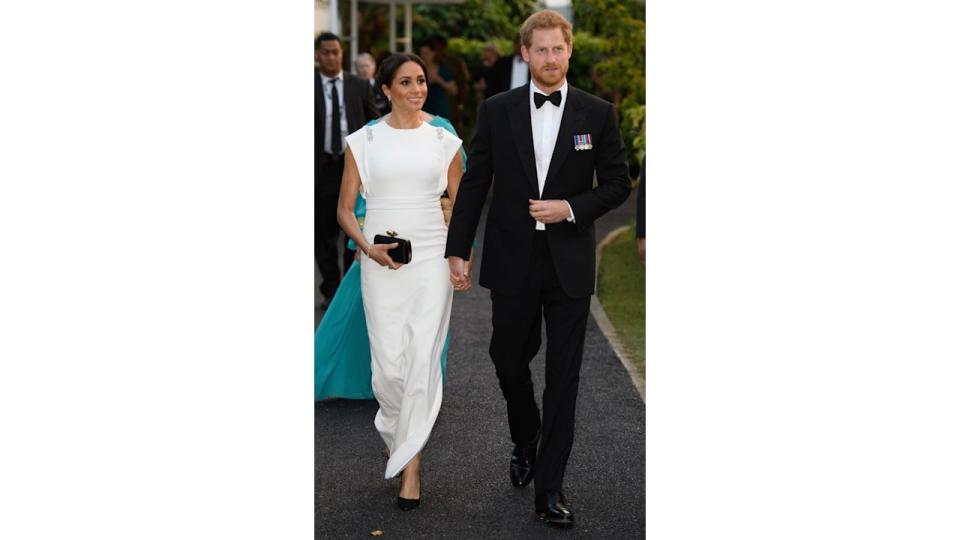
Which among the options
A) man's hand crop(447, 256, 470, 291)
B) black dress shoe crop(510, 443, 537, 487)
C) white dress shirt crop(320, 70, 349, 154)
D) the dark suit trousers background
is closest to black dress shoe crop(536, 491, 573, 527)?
black dress shoe crop(510, 443, 537, 487)

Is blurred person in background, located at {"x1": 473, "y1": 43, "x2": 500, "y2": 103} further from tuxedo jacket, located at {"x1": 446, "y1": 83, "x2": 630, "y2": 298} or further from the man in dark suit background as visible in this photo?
tuxedo jacket, located at {"x1": 446, "y1": 83, "x2": 630, "y2": 298}

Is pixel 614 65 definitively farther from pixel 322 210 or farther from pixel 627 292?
pixel 322 210

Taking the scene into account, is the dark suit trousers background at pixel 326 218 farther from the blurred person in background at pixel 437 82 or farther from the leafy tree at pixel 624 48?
the blurred person in background at pixel 437 82

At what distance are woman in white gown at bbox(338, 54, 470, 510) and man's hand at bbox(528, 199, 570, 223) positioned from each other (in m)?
0.78

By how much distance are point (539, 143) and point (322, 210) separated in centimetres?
531

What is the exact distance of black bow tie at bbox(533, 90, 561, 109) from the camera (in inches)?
212

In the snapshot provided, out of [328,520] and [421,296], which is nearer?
[328,520]

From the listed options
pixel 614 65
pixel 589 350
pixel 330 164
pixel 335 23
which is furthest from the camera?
pixel 335 23

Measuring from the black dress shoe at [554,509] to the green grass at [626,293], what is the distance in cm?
311

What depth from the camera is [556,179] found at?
5.39 metres

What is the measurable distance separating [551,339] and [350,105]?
5.33m

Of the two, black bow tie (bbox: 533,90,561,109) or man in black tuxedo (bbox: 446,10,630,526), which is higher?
black bow tie (bbox: 533,90,561,109)

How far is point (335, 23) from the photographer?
1809 centimetres
